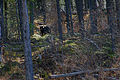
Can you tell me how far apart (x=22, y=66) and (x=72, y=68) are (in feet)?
12.0

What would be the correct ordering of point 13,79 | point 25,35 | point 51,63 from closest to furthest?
point 25,35, point 13,79, point 51,63

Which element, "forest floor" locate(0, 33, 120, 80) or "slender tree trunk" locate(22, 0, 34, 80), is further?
"forest floor" locate(0, 33, 120, 80)

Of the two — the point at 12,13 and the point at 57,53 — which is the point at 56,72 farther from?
the point at 12,13

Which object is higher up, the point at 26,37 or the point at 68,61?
the point at 26,37

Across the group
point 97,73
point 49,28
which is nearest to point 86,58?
point 97,73

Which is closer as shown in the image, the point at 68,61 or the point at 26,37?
the point at 26,37

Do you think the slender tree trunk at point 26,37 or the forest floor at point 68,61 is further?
the forest floor at point 68,61

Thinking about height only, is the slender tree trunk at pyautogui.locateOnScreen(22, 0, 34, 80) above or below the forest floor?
above

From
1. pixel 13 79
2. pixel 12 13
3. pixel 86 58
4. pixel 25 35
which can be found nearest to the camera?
pixel 25 35

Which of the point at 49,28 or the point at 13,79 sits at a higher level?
the point at 49,28

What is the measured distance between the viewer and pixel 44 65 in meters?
A: 10.8

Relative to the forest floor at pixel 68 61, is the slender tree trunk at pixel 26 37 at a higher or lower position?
higher

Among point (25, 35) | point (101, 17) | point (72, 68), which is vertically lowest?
point (72, 68)

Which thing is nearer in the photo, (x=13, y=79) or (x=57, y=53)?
(x=13, y=79)
